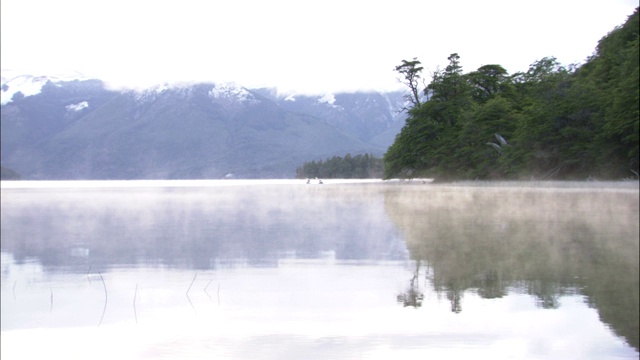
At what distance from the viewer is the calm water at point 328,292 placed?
28.0 feet

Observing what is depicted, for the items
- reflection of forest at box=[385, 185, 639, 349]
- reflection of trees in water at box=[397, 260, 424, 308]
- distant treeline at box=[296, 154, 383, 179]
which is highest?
distant treeline at box=[296, 154, 383, 179]

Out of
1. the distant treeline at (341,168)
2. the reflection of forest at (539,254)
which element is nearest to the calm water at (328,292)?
the reflection of forest at (539,254)

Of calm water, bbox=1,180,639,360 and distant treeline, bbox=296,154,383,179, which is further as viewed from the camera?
distant treeline, bbox=296,154,383,179

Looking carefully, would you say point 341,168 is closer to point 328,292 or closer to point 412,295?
point 328,292

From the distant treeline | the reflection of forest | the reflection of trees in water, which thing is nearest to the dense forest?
the reflection of forest

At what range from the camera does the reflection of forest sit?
10.9 meters

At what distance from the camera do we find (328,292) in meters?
11.8

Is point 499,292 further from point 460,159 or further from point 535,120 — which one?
point 460,159

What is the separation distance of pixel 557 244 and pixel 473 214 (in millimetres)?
10254

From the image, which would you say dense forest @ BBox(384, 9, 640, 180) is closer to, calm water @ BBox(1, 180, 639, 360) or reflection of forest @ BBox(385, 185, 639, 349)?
reflection of forest @ BBox(385, 185, 639, 349)

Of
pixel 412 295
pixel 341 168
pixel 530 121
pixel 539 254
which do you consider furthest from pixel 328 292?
pixel 341 168

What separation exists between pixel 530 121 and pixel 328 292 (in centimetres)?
4410

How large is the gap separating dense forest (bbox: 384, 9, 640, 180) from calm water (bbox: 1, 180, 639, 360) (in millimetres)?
24484

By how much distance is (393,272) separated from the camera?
13.7 metres
